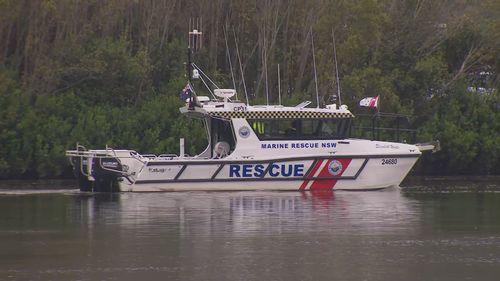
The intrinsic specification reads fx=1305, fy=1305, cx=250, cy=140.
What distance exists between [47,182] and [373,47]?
515 inches

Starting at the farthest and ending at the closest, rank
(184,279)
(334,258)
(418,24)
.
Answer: (418,24)
(334,258)
(184,279)

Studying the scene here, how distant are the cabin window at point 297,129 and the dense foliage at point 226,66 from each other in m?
6.95

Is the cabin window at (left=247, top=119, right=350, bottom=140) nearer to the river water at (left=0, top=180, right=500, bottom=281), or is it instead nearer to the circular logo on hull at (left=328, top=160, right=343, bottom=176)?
the circular logo on hull at (left=328, top=160, right=343, bottom=176)

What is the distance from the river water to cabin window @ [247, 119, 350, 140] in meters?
1.51

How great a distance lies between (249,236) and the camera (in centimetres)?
2391

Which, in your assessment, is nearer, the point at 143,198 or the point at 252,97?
the point at 143,198

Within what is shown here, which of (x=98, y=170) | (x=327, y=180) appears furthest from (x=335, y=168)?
(x=98, y=170)

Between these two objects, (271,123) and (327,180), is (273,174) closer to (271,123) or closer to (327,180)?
(271,123)

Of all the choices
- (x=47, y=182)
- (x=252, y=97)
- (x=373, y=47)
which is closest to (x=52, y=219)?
(x=47, y=182)

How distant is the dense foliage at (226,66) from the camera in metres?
40.4

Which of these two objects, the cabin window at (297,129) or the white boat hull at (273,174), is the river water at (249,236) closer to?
the white boat hull at (273,174)

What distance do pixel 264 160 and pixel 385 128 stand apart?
8411 mm

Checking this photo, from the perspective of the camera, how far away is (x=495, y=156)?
141ft

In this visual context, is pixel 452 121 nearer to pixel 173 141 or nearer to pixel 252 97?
pixel 252 97
